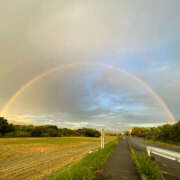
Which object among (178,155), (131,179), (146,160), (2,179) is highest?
(178,155)

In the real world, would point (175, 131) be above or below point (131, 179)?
above

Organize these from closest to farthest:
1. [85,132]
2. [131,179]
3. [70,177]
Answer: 1. [70,177]
2. [131,179]
3. [85,132]

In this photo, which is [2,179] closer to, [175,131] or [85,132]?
[175,131]

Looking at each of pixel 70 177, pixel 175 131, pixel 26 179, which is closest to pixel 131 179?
pixel 70 177

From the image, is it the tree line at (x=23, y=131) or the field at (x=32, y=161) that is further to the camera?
the tree line at (x=23, y=131)

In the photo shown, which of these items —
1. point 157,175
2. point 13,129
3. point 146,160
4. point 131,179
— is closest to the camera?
point 157,175

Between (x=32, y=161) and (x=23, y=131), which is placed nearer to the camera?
(x=32, y=161)

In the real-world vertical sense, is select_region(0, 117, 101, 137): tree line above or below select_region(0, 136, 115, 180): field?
above

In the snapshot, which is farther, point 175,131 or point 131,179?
point 175,131

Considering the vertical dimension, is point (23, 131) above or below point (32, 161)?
above

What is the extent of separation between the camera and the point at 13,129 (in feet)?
244

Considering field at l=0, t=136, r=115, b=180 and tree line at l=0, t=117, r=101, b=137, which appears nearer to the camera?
field at l=0, t=136, r=115, b=180

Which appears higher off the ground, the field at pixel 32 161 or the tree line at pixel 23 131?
the tree line at pixel 23 131

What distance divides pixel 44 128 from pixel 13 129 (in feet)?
53.2
